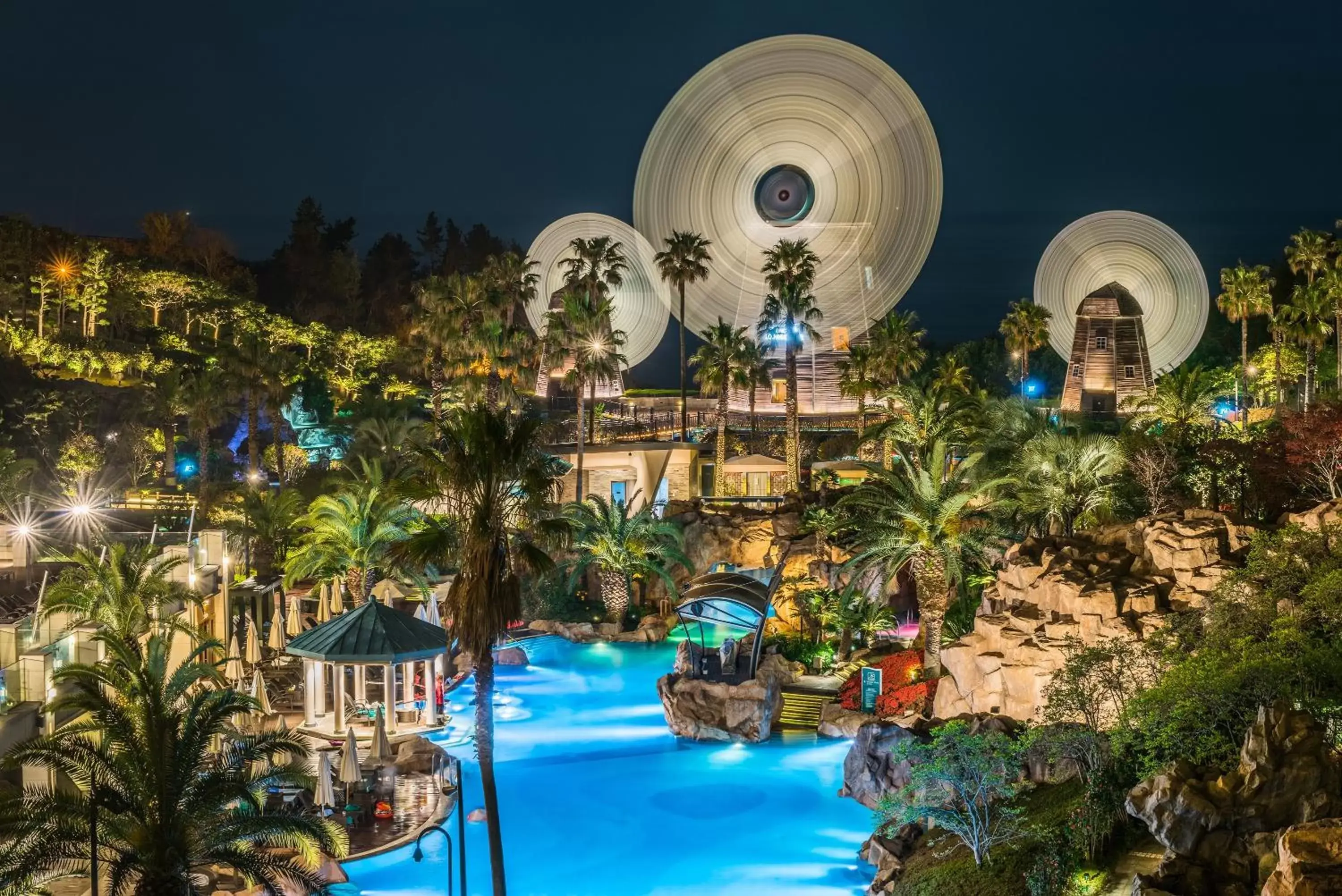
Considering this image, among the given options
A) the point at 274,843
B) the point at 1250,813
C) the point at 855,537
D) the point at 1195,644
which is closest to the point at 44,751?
the point at 274,843

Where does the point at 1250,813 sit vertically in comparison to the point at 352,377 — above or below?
below

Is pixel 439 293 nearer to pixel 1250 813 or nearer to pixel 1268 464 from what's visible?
pixel 1268 464

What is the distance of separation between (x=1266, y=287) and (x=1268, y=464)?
2735cm

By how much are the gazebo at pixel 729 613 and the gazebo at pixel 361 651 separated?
240 inches

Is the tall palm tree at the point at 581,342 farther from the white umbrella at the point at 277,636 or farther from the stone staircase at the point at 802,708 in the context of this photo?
the stone staircase at the point at 802,708

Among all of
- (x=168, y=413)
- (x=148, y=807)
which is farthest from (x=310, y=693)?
(x=168, y=413)

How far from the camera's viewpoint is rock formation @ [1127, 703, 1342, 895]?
10469 mm

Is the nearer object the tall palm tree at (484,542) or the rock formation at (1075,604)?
the tall palm tree at (484,542)

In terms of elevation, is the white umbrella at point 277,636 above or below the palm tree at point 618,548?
below

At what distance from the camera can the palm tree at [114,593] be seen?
19.5 metres

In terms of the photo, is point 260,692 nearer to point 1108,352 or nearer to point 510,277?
point 510,277

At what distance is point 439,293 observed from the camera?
39.4 meters

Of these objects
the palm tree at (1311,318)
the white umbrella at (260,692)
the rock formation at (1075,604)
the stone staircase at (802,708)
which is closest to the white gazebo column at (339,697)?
the white umbrella at (260,692)

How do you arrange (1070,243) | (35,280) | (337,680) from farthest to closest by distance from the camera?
(1070,243)
(35,280)
(337,680)
